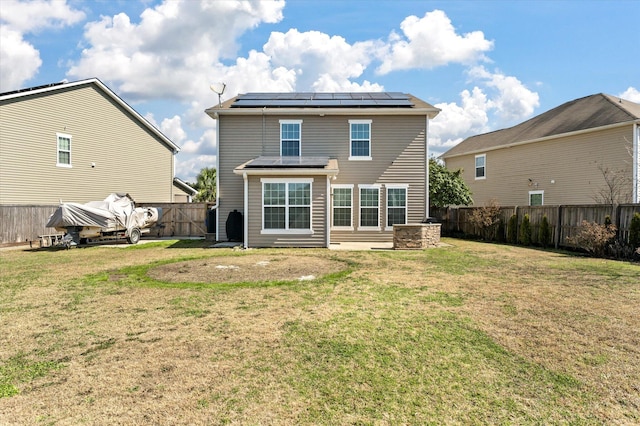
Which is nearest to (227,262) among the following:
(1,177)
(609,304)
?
(609,304)

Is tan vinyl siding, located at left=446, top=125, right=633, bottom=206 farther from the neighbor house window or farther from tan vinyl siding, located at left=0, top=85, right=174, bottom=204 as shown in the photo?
tan vinyl siding, located at left=0, top=85, right=174, bottom=204

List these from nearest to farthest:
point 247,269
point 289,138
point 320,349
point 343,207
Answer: point 320,349
point 247,269
point 343,207
point 289,138

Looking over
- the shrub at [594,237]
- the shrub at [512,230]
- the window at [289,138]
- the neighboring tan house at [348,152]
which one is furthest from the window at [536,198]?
the window at [289,138]

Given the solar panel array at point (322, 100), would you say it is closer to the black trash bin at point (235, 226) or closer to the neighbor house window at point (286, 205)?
the neighbor house window at point (286, 205)

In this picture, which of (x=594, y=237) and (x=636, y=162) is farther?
(x=636, y=162)

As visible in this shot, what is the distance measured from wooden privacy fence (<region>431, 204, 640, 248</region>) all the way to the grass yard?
4.10 meters

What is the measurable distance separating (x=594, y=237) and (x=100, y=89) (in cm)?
2380

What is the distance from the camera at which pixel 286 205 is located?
48.1 ft

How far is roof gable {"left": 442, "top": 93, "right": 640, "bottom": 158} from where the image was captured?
17609 mm

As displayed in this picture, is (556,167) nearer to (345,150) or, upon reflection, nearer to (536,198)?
(536,198)

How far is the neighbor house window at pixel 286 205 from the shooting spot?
14633 millimetres

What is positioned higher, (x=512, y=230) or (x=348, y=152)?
(x=348, y=152)

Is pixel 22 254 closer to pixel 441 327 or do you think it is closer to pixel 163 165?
pixel 163 165

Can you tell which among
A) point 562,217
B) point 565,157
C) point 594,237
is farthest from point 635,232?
point 565,157
